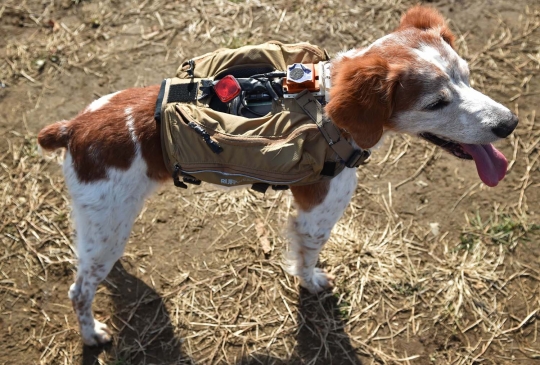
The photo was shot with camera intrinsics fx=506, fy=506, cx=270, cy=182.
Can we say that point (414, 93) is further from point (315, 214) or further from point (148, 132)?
point (148, 132)

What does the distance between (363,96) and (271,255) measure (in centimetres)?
208

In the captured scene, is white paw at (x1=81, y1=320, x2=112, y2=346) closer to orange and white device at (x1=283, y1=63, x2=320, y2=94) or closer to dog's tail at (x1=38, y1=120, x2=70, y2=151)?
dog's tail at (x1=38, y1=120, x2=70, y2=151)

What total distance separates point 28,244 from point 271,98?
2.74 metres

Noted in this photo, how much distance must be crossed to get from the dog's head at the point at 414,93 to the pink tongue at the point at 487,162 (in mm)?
79

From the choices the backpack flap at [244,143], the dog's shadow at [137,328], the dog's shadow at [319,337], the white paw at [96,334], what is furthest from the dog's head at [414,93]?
the white paw at [96,334]

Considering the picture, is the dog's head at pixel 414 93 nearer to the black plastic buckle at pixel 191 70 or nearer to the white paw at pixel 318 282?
the black plastic buckle at pixel 191 70

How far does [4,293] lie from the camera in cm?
423

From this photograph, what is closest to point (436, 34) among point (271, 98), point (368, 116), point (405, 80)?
point (405, 80)

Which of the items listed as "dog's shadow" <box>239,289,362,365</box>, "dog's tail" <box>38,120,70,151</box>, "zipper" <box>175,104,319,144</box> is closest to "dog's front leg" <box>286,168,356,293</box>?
"dog's shadow" <box>239,289,362,365</box>

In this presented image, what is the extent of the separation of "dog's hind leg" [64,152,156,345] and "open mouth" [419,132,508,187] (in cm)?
182

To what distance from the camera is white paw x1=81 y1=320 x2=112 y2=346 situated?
3.87 m

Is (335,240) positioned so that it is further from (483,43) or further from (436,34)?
(483,43)

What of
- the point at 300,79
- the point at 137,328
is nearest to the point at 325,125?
the point at 300,79

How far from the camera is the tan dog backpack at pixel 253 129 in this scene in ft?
9.54
